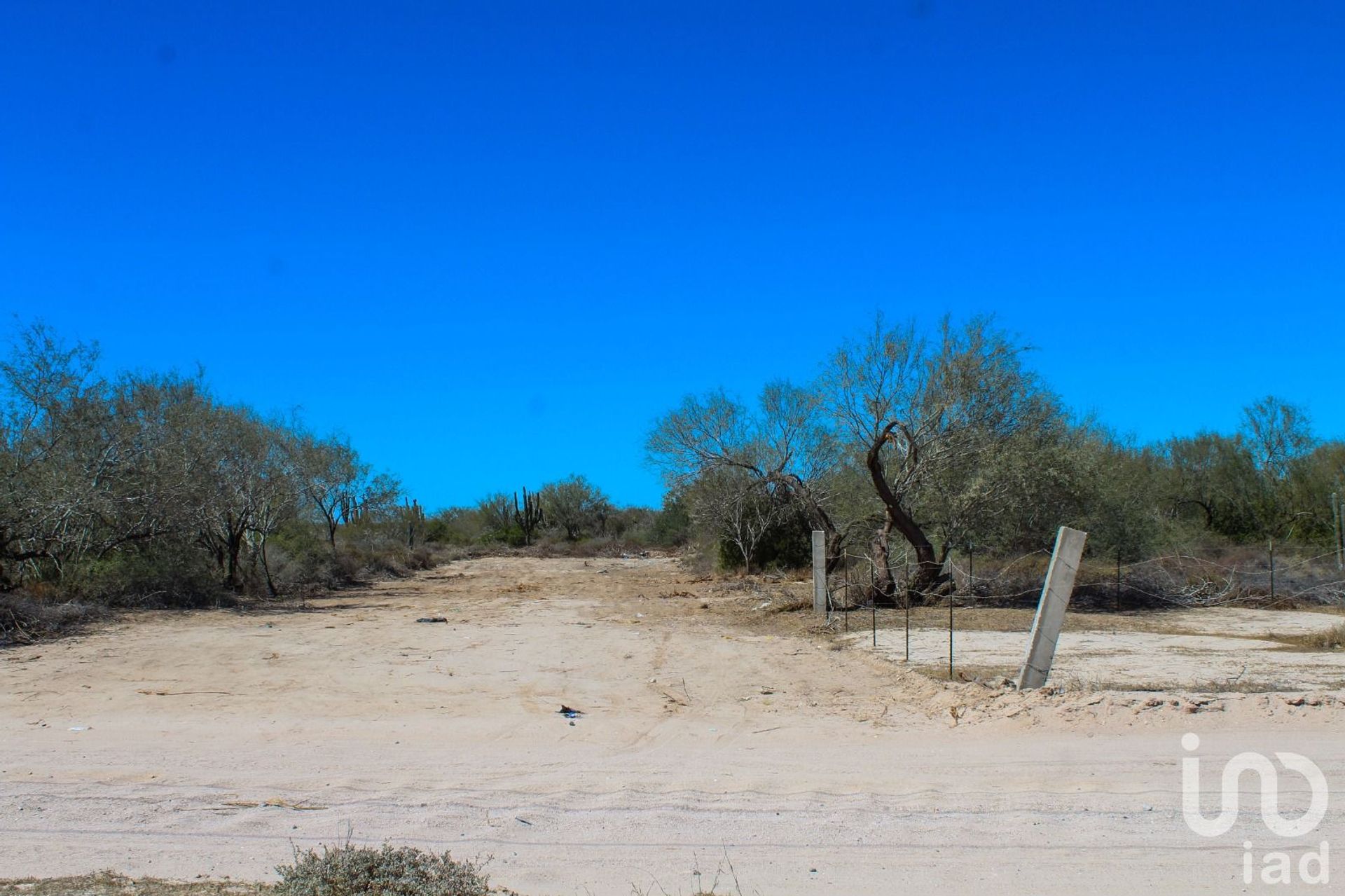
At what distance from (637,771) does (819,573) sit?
A: 1405 centimetres

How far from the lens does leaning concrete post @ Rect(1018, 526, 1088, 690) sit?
458 inches

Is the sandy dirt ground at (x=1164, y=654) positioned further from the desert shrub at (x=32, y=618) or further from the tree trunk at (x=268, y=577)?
the tree trunk at (x=268, y=577)

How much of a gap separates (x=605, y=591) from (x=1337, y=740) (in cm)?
2507

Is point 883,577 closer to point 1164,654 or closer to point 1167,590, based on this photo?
point 1167,590

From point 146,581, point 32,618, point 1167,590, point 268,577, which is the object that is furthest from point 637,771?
point 268,577

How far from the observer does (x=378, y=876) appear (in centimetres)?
560

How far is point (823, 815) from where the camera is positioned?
7211 mm

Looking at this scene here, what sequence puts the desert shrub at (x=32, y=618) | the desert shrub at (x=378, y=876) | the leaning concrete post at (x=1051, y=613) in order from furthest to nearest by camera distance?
the desert shrub at (x=32, y=618) → the leaning concrete post at (x=1051, y=613) → the desert shrub at (x=378, y=876)

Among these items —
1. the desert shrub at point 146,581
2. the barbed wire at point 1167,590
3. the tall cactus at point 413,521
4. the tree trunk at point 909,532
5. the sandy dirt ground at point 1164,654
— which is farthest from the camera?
the tall cactus at point 413,521

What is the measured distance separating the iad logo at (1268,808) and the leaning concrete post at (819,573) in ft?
40.8

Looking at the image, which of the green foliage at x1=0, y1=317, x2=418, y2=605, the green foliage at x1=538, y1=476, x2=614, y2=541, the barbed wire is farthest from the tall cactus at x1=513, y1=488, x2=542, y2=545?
the barbed wire

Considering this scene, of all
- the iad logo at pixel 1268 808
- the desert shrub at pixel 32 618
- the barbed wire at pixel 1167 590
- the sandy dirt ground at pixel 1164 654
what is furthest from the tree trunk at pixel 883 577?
the desert shrub at pixel 32 618

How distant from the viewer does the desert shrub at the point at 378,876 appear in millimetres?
5445

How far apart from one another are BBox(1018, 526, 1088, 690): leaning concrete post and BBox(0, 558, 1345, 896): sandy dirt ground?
0.49 meters
